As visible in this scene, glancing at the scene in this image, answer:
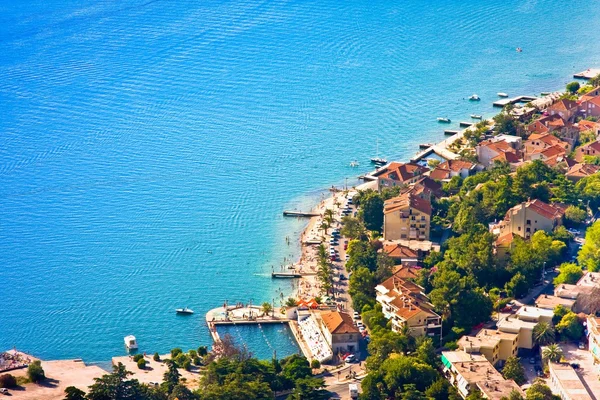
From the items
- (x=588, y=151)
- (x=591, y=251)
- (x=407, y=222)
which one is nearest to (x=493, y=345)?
(x=591, y=251)

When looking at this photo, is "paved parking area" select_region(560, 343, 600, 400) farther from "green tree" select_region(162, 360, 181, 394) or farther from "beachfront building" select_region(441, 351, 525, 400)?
"green tree" select_region(162, 360, 181, 394)

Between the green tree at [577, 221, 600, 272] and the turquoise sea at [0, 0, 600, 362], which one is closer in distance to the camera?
the green tree at [577, 221, 600, 272]

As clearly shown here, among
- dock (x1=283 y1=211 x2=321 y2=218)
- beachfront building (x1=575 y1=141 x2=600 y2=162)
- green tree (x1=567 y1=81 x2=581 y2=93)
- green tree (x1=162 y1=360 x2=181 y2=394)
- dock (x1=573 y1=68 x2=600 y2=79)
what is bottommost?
dock (x1=573 y1=68 x2=600 y2=79)

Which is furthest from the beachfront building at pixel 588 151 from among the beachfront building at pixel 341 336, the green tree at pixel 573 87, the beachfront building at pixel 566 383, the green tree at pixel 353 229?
the beachfront building at pixel 566 383

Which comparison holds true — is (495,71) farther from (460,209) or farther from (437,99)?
(460,209)

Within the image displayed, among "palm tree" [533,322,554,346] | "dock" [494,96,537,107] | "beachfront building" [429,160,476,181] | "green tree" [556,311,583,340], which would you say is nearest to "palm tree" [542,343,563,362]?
"palm tree" [533,322,554,346]

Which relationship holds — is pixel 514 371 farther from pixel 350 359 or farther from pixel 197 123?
pixel 197 123

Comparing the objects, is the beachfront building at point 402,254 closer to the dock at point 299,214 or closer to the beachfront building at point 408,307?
the beachfront building at point 408,307
